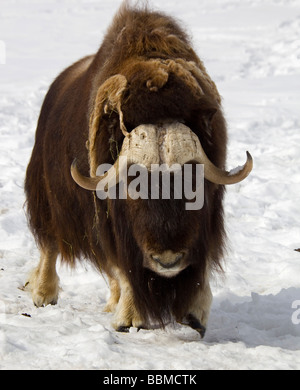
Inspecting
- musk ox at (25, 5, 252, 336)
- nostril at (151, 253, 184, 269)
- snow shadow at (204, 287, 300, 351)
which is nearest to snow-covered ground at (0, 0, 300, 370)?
snow shadow at (204, 287, 300, 351)

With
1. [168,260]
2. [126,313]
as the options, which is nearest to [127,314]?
[126,313]

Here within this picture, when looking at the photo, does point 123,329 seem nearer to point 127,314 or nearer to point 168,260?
point 127,314

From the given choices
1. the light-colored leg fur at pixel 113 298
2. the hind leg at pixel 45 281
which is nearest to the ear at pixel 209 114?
the light-colored leg fur at pixel 113 298

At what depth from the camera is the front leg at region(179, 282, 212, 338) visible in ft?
11.0

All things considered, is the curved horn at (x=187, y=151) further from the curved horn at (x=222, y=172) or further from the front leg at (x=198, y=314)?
the front leg at (x=198, y=314)

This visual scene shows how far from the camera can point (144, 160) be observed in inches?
111

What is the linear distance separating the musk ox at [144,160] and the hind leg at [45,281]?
0.40 meters

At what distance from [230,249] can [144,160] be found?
117 centimetres

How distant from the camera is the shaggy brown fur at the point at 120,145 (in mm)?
2912

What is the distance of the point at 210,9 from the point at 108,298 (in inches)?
609

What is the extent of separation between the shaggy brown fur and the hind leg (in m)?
0.39

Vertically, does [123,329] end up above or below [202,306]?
below
